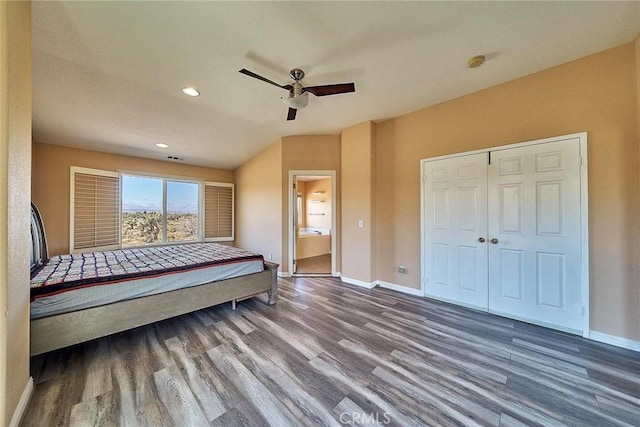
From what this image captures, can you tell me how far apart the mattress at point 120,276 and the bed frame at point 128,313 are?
0.19 ft

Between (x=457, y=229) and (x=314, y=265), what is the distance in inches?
125

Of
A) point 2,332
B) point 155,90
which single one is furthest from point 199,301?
point 155,90

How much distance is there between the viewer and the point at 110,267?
8.07 ft

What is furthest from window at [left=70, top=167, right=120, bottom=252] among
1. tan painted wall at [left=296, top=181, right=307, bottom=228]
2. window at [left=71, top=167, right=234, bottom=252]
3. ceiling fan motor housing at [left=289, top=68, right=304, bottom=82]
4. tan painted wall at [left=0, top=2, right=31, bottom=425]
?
tan painted wall at [left=296, top=181, right=307, bottom=228]

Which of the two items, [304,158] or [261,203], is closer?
[304,158]

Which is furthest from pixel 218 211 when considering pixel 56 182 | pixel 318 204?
pixel 318 204

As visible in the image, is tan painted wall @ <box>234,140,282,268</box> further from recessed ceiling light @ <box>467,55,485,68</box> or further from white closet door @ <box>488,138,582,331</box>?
white closet door @ <box>488,138,582,331</box>

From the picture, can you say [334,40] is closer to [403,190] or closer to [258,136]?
[403,190]

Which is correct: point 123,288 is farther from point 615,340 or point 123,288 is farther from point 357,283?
point 615,340

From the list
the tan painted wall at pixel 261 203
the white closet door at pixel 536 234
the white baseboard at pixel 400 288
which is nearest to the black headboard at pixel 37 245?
the tan painted wall at pixel 261 203

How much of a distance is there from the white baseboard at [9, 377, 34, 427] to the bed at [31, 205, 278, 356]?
25cm

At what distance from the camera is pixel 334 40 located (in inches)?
82.9

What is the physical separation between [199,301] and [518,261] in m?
3.73

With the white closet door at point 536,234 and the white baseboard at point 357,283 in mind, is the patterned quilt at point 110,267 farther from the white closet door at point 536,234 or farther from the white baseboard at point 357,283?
the white closet door at point 536,234
